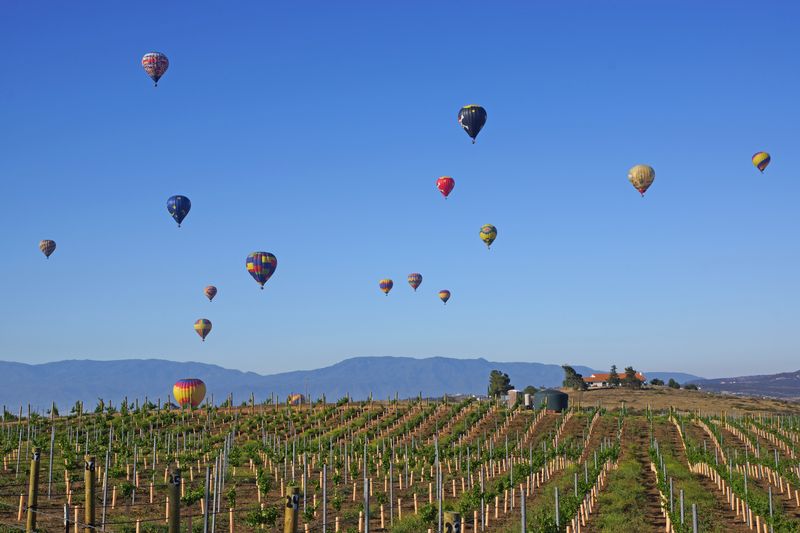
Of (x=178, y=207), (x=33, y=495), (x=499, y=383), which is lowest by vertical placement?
(x=33, y=495)

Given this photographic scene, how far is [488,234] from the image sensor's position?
311 ft

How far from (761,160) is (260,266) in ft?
180

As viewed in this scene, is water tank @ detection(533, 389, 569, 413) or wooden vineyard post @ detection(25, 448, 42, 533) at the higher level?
water tank @ detection(533, 389, 569, 413)

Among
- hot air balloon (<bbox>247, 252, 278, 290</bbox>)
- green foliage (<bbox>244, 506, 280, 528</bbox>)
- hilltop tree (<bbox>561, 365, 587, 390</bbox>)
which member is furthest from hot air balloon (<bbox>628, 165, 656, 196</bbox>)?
hilltop tree (<bbox>561, 365, 587, 390</bbox>)

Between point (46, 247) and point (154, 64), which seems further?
point (46, 247)

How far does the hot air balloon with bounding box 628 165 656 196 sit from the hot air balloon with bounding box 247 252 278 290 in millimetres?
33938

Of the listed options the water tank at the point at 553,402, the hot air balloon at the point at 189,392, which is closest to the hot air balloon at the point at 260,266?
the hot air balloon at the point at 189,392

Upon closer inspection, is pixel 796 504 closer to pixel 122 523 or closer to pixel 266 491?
pixel 266 491

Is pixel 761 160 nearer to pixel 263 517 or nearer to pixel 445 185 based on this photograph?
pixel 445 185

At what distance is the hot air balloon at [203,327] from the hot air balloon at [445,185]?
104ft

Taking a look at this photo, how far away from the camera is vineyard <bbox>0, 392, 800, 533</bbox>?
109 ft

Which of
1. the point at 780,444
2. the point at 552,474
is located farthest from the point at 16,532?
the point at 780,444

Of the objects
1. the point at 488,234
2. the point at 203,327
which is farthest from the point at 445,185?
the point at 203,327

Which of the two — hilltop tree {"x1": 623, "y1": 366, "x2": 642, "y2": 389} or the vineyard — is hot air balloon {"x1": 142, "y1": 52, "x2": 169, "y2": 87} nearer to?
the vineyard
